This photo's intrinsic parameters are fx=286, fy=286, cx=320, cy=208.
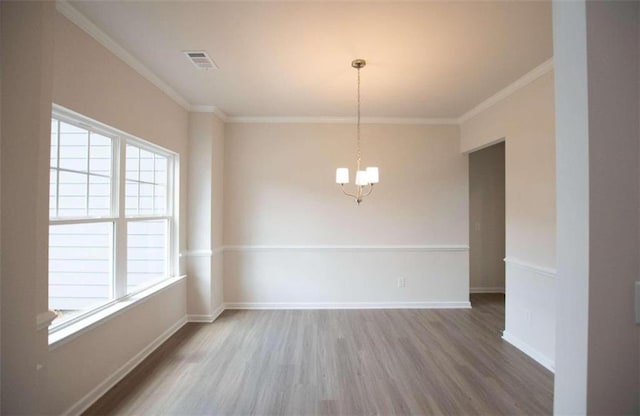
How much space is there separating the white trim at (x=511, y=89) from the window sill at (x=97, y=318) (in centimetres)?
436


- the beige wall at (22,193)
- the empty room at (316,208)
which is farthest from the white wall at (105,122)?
the beige wall at (22,193)

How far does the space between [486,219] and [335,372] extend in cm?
403

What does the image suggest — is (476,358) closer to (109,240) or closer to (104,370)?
(104,370)

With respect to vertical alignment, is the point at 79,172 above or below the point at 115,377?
above

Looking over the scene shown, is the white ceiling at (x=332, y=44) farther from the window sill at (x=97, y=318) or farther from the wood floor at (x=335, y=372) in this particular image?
the wood floor at (x=335, y=372)

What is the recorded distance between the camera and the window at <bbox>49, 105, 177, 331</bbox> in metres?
2.02

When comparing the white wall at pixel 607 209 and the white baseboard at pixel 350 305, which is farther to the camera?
the white baseboard at pixel 350 305

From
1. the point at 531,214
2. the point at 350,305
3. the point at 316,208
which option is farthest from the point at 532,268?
the point at 316,208

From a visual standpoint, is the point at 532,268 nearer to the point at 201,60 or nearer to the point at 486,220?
the point at 486,220

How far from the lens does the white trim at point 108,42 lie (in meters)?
1.92

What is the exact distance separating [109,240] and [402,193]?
11.9ft

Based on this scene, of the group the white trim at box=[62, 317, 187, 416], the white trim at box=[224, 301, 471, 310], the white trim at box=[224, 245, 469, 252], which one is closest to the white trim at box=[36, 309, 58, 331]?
the white trim at box=[62, 317, 187, 416]

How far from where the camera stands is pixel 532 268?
289 centimetres

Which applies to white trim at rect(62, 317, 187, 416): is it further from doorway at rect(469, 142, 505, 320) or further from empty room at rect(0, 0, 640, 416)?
doorway at rect(469, 142, 505, 320)
